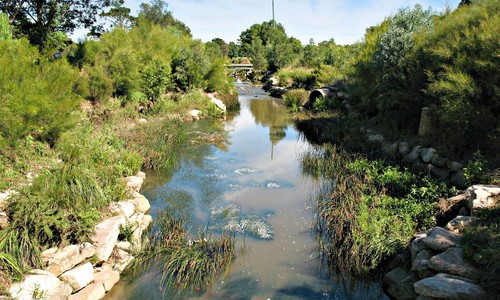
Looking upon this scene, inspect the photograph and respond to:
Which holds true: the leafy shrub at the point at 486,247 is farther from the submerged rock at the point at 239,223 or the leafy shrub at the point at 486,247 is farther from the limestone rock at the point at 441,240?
the submerged rock at the point at 239,223

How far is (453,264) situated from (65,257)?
17.3ft

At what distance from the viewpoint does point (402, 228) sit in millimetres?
6078

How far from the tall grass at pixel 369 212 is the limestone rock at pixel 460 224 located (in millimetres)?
710

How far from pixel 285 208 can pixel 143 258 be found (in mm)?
3405

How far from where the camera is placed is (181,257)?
19.0ft

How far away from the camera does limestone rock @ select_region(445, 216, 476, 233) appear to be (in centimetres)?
523

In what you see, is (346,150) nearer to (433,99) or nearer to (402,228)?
(433,99)

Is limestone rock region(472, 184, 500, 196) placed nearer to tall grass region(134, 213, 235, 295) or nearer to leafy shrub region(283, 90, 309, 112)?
tall grass region(134, 213, 235, 295)

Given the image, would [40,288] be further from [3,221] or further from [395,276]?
[395,276]

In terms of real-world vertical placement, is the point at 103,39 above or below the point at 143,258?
above

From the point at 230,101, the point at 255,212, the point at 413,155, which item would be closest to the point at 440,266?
the point at 255,212

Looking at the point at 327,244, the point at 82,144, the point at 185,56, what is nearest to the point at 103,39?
the point at 185,56

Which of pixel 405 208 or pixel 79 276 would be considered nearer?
pixel 79 276

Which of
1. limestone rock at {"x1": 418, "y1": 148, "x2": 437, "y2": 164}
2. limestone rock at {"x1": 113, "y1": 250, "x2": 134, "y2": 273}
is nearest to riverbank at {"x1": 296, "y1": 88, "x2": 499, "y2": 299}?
limestone rock at {"x1": 418, "y1": 148, "x2": 437, "y2": 164}
